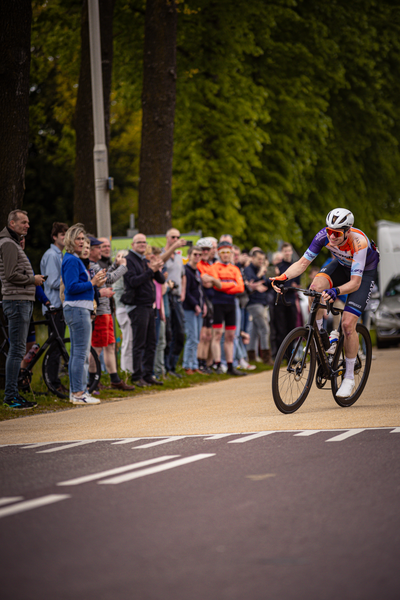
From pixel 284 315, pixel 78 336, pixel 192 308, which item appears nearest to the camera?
pixel 78 336

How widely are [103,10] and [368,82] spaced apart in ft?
43.1

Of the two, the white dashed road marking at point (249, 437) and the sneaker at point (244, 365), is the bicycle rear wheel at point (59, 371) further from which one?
the sneaker at point (244, 365)

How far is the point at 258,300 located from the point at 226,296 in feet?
9.60

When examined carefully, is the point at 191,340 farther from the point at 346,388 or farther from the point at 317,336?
the point at 317,336

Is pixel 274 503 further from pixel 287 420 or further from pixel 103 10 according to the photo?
pixel 103 10

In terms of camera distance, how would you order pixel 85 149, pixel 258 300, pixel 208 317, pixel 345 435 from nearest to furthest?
pixel 345 435
pixel 208 317
pixel 85 149
pixel 258 300

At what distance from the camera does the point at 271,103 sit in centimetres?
2664

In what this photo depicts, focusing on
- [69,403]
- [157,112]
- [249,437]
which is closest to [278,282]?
[249,437]

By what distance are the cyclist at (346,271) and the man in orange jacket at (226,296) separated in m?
5.30

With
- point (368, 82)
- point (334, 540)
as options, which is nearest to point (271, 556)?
point (334, 540)

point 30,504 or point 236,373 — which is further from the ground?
point 30,504

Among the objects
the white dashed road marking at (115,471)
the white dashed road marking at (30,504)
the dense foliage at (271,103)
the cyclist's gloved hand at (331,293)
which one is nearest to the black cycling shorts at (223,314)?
the cyclist's gloved hand at (331,293)

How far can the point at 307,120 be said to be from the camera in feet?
89.0

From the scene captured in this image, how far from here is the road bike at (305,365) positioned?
9.53 metres
